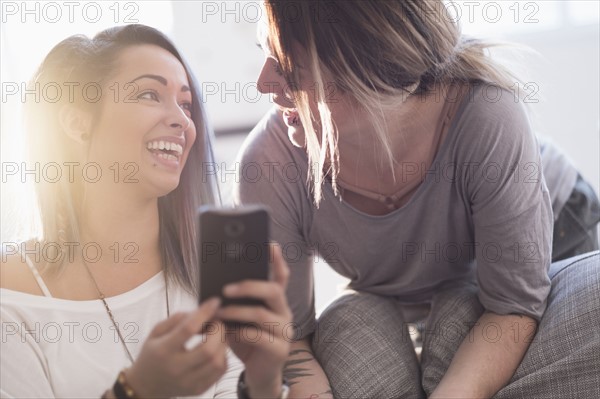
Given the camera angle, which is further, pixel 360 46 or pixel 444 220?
pixel 444 220

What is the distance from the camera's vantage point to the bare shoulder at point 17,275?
1.11 metres

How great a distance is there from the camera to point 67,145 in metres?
1.23

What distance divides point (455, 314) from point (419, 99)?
0.40 meters

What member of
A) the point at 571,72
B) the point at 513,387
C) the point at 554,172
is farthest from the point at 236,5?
the point at 513,387

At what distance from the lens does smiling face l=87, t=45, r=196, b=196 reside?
116cm

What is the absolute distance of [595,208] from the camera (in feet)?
5.17

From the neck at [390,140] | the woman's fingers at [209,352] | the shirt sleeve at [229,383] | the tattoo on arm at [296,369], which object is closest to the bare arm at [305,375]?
the tattoo on arm at [296,369]

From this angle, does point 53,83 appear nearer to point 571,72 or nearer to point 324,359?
point 324,359

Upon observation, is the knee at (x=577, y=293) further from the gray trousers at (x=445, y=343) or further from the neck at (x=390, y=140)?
the neck at (x=390, y=140)

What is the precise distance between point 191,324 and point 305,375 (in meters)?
0.57

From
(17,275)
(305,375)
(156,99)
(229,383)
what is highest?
(156,99)

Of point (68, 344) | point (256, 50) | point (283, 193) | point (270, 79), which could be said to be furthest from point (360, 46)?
point (256, 50)

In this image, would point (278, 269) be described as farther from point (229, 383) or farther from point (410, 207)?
point (410, 207)

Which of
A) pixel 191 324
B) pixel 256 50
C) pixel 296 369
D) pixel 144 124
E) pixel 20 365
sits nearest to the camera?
pixel 191 324
